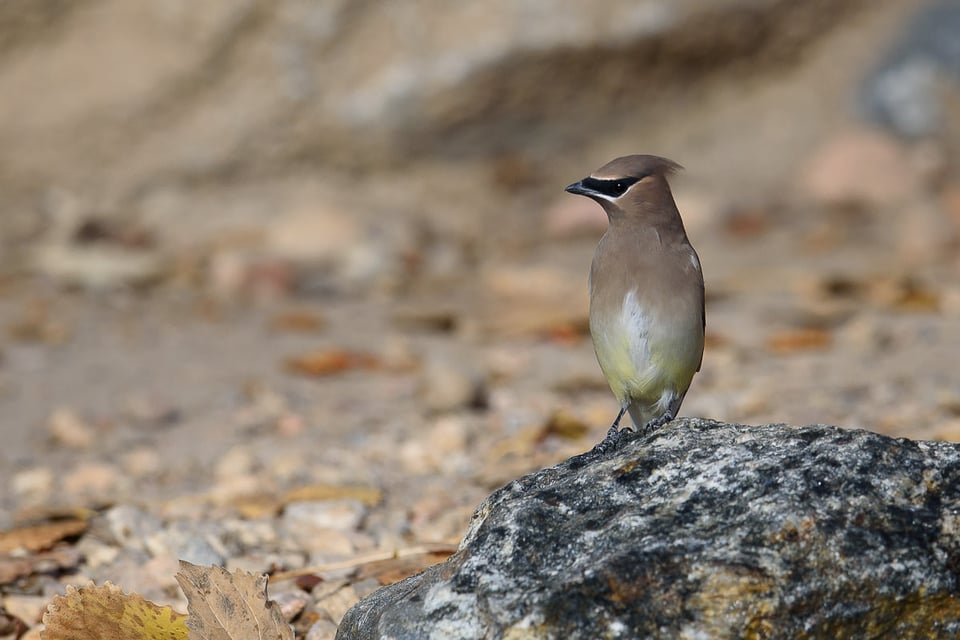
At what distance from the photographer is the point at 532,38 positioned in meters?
9.11

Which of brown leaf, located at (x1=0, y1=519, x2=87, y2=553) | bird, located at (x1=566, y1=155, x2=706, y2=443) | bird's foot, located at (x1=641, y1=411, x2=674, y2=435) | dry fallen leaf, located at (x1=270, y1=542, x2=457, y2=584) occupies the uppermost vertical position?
bird, located at (x1=566, y1=155, x2=706, y2=443)

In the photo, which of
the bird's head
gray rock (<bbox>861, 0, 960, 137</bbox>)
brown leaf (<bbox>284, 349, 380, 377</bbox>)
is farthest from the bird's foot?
gray rock (<bbox>861, 0, 960, 137</bbox>)

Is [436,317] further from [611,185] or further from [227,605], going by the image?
Result: [227,605]

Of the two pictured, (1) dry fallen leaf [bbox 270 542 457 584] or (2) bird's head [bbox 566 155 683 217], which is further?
(2) bird's head [bbox 566 155 683 217]

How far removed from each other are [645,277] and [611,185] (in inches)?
11.3

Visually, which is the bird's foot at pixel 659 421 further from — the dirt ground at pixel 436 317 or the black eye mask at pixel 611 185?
the dirt ground at pixel 436 317

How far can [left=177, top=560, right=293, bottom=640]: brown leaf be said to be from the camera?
115 inches

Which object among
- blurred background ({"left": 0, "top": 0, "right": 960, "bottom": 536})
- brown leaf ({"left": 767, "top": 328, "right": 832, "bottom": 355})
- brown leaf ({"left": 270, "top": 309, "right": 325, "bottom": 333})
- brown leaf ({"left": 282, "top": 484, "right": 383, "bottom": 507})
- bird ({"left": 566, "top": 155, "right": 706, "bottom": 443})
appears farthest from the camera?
brown leaf ({"left": 270, "top": 309, "right": 325, "bottom": 333})

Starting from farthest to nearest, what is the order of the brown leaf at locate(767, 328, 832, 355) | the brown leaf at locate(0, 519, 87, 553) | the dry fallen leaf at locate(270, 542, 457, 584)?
1. the brown leaf at locate(767, 328, 832, 355)
2. the brown leaf at locate(0, 519, 87, 553)
3. the dry fallen leaf at locate(270, 542, 457, 584)

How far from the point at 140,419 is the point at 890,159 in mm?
5811

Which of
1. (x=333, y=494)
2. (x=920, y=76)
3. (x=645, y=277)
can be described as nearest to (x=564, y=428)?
(x=333, y=494)

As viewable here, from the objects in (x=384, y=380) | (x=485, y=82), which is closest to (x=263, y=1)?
(x=485, y=82)

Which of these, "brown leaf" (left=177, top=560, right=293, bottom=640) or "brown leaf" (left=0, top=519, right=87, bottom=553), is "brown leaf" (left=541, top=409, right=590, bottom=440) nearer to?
"brown leaf" (left=0, top=519, right=87, bottom=553)

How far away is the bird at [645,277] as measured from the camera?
12.3 feet
